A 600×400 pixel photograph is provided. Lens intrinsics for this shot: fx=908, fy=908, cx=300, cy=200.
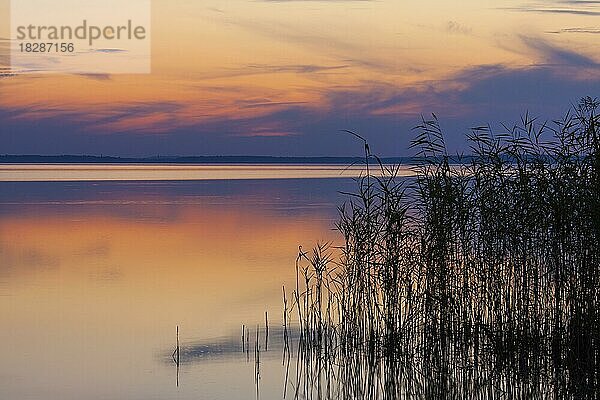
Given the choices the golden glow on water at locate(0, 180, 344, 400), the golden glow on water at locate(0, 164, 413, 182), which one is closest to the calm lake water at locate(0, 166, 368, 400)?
the golden glow on water at locate(0, 180, 344, 400)

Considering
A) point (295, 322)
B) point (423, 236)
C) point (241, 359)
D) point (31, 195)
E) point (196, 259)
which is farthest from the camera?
point (31, 195)

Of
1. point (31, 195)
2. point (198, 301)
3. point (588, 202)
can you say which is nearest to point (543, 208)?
point (588, 202)

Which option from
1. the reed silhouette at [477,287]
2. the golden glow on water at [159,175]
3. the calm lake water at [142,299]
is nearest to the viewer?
the reed silhouette at [477,287]

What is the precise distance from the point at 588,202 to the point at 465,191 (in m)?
1.72

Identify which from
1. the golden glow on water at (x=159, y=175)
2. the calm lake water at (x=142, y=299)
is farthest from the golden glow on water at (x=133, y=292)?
the golden glow on water at (x=159, y=175)

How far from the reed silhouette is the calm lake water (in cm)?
106

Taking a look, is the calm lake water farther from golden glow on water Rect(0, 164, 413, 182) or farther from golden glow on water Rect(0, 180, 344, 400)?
golden glow on water Rect(0, 164, 413, 182)

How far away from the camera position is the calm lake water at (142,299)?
10391mm

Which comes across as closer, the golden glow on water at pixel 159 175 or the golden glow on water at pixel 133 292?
the golden glow on water at pixel 133 292

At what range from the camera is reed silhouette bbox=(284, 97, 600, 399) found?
884 cm

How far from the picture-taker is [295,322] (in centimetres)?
1254

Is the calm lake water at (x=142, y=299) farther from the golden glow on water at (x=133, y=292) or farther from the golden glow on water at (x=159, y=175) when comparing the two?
the golden glow on water at (x=159, y=175)

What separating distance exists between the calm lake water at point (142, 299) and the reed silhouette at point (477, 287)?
3.49 ft

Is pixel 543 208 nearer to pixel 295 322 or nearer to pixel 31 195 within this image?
pixel 295 322
